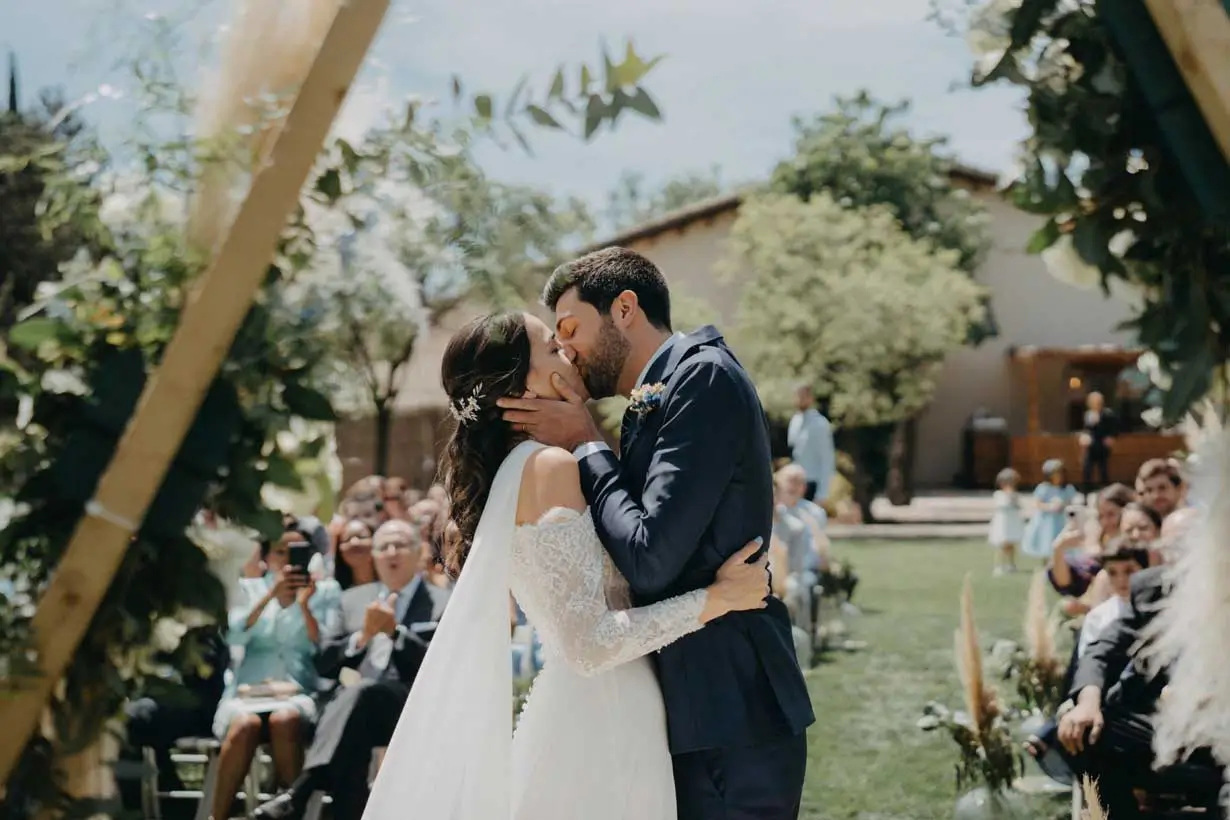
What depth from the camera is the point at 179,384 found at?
7.37ft

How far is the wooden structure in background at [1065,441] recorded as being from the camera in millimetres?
32500

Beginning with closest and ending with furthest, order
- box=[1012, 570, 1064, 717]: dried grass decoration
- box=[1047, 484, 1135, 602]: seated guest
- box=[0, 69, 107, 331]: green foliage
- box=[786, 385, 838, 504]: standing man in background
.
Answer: box=[0, 69, 107, 331]: green foliage, box=[1012, 570, 1064, 717]: dried grass decoration, box=[1047, 484, 1135, 602]: seated guest, box=[786, 385, 838, 504]: standing man in background

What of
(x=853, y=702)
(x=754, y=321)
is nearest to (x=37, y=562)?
(x=853, y=702)

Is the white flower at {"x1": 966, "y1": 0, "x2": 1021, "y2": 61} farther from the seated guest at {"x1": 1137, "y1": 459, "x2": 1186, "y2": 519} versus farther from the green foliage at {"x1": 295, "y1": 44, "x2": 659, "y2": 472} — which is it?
the seated guest at {"x1": 1137, "y1": 459, "x2": 1186, "y2": 519}

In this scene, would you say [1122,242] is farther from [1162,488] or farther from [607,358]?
[1162,488]

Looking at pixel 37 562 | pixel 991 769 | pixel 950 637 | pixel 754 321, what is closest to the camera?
pixel 37 562

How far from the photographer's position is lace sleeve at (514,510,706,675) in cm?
301

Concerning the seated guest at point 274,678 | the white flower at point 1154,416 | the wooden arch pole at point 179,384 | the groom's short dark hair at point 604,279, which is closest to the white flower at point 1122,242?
the white flower at point 1154,416

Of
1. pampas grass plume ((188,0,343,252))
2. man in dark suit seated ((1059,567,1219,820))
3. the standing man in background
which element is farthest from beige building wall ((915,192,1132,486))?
pampas grass plume ((188,0,343,252))

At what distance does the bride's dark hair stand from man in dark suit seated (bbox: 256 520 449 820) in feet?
9.03

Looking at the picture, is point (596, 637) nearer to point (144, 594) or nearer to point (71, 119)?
point (144, 594)

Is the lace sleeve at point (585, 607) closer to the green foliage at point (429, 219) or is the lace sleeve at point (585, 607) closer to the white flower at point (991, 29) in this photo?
the green foliage at point (429, 219)

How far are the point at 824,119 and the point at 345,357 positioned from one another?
3711 cm

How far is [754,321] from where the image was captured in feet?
103
